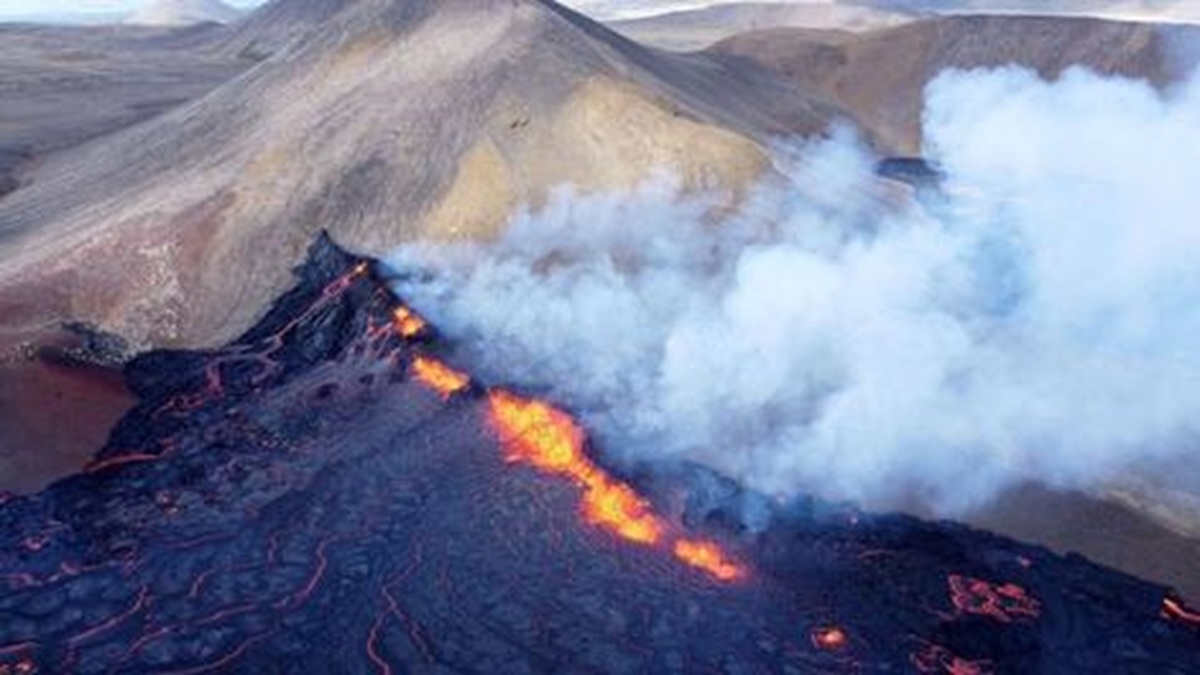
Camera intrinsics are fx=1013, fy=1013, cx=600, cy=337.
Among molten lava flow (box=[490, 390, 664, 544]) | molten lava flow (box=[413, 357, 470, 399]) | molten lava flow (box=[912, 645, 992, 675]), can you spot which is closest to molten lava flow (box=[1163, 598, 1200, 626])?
molten lava flow (box=[912, 645, 992, 675])

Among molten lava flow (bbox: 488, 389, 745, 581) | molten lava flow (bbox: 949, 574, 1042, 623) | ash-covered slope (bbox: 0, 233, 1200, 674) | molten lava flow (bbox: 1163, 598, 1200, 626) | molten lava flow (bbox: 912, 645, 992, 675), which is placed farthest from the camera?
molten lava flow (bbox: 488, 389, 745, 581)

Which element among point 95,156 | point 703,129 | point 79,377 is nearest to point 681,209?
point 703,129

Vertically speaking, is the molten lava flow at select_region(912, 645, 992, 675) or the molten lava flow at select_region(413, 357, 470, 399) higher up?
the molten lava flow at select_region(912, 645, 992, 675)

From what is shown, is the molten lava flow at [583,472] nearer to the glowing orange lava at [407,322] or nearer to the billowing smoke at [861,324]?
the billowing smoke at [861,324]

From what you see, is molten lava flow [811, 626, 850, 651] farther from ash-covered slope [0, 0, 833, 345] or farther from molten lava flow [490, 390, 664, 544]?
ash-covered slope [0, 0, 833, 345]

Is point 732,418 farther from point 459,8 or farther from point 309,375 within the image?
point 459,8

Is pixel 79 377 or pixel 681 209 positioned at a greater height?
pixel 681 209

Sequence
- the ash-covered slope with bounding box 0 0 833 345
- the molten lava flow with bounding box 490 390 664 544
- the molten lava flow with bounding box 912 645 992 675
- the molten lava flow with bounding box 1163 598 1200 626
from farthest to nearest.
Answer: the ash-covered slope with bounding box 0 0 833 345
the molten lava flow with bounding box 490 390 664 544
the molten lava flow with bounding box 1163 598 1200 626
the molten lava flow with bounding box 912 645 992 675

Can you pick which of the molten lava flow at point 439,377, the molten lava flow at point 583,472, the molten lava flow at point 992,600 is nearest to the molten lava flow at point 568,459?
the molten lava flow at point 583,472
